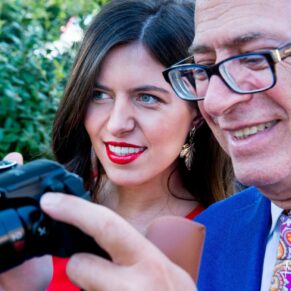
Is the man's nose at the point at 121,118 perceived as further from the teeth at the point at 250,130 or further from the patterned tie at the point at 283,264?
the patterned tie at the point at 283,264

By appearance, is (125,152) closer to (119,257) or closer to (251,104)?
(251,104)

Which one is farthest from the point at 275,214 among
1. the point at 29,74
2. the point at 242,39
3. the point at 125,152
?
the point at 29,74

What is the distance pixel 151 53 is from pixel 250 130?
748 millimetres

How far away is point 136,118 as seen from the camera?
7.23 ft

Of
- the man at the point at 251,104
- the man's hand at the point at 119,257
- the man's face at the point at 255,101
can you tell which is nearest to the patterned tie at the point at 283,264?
the man at the point at 251,104

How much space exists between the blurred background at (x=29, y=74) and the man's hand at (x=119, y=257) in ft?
7.06

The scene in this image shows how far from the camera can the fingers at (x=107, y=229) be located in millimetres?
996

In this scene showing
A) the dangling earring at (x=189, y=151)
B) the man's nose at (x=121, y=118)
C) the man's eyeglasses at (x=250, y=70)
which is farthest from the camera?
the dangling earring at (x=189, y=151)

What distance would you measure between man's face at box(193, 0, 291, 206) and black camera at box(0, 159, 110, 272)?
578mm

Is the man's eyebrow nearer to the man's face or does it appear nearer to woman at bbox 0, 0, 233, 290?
the man's face

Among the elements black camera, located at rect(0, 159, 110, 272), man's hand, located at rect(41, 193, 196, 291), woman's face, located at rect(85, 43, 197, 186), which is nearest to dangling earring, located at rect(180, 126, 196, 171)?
woman's face, located at rect(85, 43, 197, 186)

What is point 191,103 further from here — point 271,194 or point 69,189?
point 69,189

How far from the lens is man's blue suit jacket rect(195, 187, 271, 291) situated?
5.74ft

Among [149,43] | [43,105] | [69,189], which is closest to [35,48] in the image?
[43,105]
